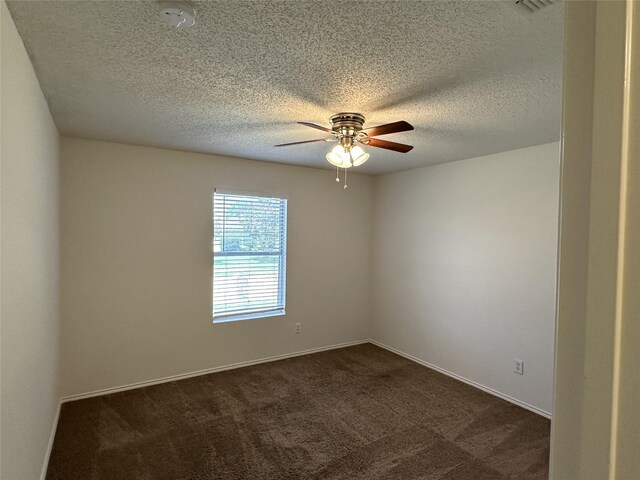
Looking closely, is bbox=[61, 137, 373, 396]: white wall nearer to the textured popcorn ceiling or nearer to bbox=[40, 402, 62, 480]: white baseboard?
bbox=[40, 402, 62, 480]: white baseboard

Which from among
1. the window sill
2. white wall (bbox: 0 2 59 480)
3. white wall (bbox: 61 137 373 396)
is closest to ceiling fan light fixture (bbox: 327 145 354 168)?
white wall (bbox: 0 2 59 480)

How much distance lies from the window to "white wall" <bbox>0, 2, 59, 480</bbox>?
1710 millimetres

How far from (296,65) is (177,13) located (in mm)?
621

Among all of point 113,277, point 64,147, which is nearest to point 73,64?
point 64,147

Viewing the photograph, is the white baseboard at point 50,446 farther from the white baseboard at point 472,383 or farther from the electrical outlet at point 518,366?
the electrical outlet at point 518,366

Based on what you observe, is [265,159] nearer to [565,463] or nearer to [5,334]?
[5,334]

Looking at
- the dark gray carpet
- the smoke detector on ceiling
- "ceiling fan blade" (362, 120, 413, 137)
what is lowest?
the dark gray carpet

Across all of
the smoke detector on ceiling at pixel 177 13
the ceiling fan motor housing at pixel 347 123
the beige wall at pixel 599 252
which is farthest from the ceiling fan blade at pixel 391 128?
the beige wall at pixel 599 252

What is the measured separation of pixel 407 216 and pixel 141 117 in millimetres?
3280

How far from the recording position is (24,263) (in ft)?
5.74

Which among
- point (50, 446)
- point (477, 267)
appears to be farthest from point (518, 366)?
point (50, 446)

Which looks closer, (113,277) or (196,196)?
(113,277)

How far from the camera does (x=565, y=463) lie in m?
0.42

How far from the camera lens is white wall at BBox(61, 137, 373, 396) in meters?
3.37
